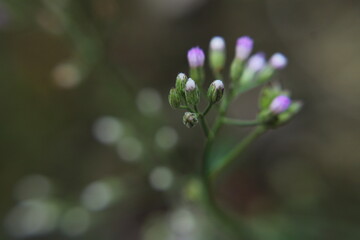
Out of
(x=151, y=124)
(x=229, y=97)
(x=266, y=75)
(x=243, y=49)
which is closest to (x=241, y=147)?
(x=229, y=97)

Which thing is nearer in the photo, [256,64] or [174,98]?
[174,98]

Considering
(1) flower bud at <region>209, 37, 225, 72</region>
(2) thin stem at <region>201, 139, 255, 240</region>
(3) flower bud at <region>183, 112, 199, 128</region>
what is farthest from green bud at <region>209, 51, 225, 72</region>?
(3) flower bud at <region>183, 112, 199, 128</region>

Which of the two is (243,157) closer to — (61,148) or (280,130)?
(280,130)

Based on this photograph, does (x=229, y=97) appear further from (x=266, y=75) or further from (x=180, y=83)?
(x=180, y=83)

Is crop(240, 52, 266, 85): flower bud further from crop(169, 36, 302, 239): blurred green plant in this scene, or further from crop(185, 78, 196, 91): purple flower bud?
crop(185, 78, 196, 91): purple flower bud

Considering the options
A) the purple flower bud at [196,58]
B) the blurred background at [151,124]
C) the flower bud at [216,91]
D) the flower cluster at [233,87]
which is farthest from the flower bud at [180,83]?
the blurred background at [151,124]

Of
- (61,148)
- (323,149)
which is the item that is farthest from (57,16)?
(323,149)
